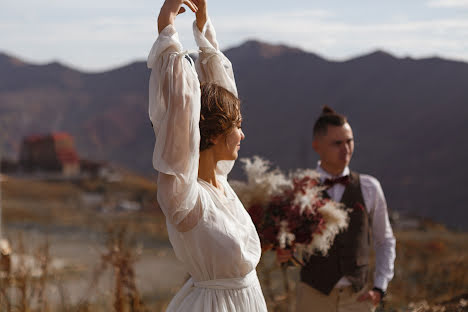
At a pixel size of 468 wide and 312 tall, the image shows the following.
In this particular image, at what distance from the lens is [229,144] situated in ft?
6.57

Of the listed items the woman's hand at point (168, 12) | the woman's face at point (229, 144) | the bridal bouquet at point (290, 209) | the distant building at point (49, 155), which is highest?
the distant building at point (49, 155)

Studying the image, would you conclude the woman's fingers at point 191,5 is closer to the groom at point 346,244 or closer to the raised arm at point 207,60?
the raised arm at point 207,60

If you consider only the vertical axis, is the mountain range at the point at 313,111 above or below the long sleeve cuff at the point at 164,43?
above

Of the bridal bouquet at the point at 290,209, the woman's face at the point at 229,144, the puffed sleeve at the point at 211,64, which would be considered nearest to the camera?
the woman's face at the point at 229,144

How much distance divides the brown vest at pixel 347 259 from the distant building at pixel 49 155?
3229 centimetres

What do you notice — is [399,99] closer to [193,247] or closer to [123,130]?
[123,130]

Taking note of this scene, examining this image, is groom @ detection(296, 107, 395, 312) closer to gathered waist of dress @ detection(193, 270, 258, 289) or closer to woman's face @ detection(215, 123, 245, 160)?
gathered waist of dress @ detection(193, 270, 258, 289)

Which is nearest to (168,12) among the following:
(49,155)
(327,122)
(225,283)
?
(225,283)

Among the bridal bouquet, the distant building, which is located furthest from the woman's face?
the distant building

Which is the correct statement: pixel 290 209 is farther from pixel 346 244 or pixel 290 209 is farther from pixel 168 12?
pixel 168 12

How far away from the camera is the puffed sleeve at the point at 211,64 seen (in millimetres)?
2143

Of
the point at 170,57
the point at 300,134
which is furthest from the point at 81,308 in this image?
the point at 300,134

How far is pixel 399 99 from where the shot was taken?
41281 millimetres

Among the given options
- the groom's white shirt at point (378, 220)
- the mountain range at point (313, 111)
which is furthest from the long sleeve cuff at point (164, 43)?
the mountain range at point (313, 111)
